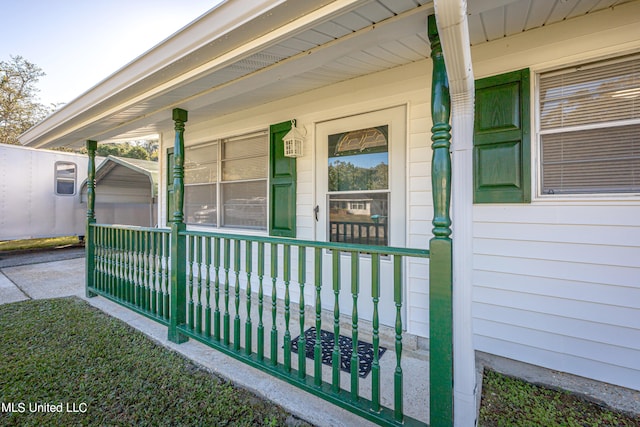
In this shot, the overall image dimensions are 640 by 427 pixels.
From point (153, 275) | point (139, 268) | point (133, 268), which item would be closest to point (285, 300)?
point (153, 275)

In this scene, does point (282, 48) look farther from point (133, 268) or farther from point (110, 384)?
point (133, 268)

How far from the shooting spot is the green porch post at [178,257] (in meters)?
2.57

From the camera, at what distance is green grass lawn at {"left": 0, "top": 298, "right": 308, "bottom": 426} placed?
1683 mm

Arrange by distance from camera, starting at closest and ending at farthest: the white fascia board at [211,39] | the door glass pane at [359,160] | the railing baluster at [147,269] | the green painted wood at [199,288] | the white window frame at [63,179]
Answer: the white fascia board at [211,39] → the green painted wood at [199,288] → the door glass pane at [359,160] → the railing baluster at [147,269] → the white window frame at [63,179]

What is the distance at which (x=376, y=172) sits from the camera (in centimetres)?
273

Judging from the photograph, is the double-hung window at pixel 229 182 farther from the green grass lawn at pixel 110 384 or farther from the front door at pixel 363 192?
the green grass lawn at pixel 110 384

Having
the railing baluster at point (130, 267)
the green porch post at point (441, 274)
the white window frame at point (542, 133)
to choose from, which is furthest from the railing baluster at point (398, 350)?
the railing baluster at point (130, 267)

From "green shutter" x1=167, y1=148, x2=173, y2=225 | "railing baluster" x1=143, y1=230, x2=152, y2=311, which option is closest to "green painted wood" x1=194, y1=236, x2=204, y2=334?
"railing baluster" x1=143, y1=230, x2=152, y2=311

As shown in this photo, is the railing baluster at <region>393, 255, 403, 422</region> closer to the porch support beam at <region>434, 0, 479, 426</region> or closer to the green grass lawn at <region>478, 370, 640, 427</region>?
the porch support beam at <region>434, 0, 479, 426</region>

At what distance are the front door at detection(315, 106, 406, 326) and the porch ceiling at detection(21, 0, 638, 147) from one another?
500 mm

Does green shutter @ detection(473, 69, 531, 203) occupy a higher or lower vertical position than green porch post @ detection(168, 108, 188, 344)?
higher

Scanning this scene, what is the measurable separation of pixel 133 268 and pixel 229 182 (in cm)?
154

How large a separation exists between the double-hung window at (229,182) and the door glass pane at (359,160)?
1.02 metres

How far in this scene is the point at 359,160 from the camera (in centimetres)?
283
